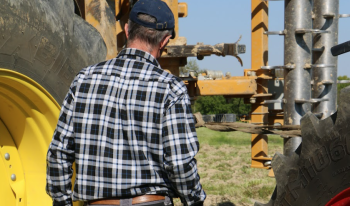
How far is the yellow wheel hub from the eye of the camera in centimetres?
309

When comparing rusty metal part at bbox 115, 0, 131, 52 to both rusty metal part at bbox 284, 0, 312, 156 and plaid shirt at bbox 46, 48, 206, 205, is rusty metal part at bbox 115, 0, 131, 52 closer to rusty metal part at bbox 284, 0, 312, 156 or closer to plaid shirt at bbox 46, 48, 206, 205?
rusty metal part at bbox 284, 0, 312, 156

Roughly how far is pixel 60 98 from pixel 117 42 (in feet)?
6.34

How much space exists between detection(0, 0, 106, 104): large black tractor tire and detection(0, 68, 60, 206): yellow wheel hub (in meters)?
0.11

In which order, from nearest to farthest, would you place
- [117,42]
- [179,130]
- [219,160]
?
1. [179,130]
2. [117,42]
3. [219,160]

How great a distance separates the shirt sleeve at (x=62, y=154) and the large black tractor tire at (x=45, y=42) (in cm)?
62

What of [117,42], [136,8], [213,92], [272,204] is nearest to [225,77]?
[213,92]

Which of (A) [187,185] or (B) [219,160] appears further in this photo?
(B) [219,160]

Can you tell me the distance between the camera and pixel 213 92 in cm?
593

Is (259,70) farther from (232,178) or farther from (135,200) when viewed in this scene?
(135,200)

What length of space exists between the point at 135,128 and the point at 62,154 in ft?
1.29

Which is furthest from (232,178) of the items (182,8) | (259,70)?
(182,8)

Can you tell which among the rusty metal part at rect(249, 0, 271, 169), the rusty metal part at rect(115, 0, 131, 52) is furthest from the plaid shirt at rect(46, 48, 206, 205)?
the rusty metal part at rect(249, 0, 271, 169)

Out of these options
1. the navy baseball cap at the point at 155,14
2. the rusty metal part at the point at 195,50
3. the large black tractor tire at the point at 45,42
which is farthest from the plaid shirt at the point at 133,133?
the rusty metal part at the point at 195,50

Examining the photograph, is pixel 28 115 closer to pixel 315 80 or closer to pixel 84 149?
pixel 84 149
